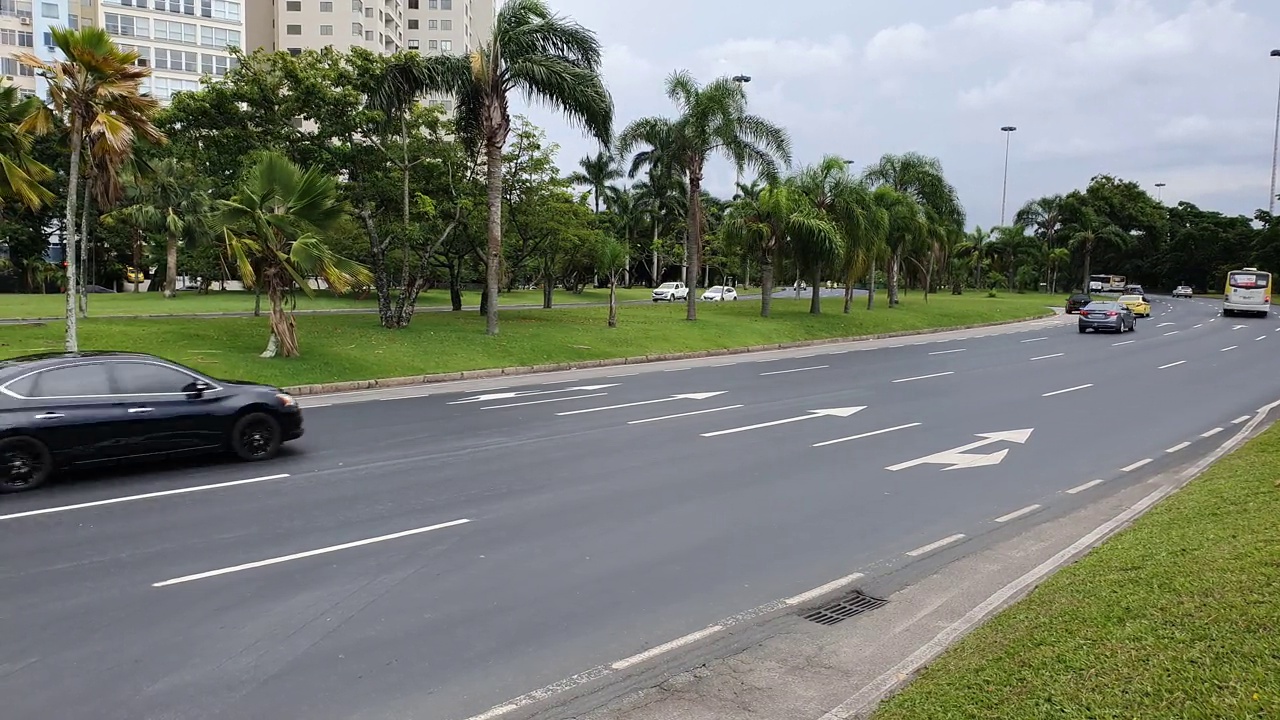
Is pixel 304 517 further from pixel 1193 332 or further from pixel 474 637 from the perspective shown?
pixel 1193 332

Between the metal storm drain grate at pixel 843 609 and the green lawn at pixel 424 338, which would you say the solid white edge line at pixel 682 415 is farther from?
the metal storm drain grate at pixel 843 609

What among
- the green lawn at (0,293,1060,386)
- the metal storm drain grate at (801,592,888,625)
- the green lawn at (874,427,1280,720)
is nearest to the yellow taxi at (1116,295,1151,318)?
the green lawn at (0,293,1060,386)

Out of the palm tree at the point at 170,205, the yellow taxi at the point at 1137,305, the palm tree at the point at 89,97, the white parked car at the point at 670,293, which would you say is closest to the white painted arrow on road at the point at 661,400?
the palm tree at the point at 89,97

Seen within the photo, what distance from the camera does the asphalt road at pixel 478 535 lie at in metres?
5.31

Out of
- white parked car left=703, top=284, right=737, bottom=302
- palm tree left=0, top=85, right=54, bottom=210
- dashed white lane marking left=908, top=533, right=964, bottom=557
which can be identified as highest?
palm tree left=0, top=85, right=54, bottom=210

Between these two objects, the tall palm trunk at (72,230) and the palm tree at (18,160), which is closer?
the tall palm trunk at (72,230)

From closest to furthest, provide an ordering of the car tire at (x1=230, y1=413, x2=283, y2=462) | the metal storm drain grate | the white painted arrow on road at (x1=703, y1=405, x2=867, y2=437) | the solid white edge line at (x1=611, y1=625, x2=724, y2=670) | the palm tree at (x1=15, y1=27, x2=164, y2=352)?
the solid white edge line at (x1=611, y1=625, x2=724, y2=670), the metal storm drain grate, the car tire at (x1=230, y1=413, x2=283, y2=462), the white painted arrow on road at (x1=703, y1=405, x2=867, y2=437), the palm tree at (x1=15, y1=27, x2=164, y2=352)

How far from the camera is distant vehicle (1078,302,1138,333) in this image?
3750 centimetres

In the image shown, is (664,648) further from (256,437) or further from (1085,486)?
(256,437)

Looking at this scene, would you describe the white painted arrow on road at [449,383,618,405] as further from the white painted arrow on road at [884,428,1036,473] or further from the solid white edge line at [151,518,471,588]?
the white painted arrow on road at [884,428,1036,473]

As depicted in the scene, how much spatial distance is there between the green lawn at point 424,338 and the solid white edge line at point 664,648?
47.1ft

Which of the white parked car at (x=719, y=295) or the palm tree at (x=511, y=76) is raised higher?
the palm tree at (x=511, y=76)

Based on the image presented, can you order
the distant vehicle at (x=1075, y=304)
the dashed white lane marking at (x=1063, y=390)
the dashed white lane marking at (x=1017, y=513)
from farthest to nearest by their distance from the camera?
the distant vehicle at (x=1075, y=304) < the dashed white lane marking at (x=1063, y=390) < the dashed white lane marking at (x=1017, y=513)

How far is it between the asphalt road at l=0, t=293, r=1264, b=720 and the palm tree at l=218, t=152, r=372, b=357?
507 cm
